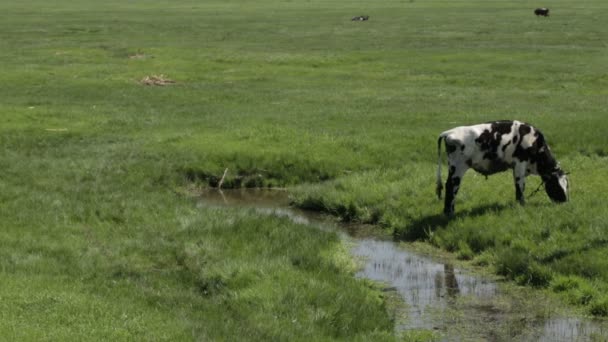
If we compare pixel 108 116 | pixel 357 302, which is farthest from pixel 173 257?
pixel 108 116

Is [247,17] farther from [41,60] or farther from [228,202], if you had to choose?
[228,202]

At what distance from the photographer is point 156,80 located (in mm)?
45656

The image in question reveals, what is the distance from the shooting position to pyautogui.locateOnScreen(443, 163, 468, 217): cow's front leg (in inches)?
814

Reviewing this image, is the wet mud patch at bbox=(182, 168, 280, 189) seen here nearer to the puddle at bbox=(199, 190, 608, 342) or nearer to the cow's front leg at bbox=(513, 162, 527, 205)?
the puddle at bbox=(199, 190, 608, 342)

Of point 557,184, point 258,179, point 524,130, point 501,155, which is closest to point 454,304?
point 501,155

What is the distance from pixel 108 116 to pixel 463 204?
56.6 ft

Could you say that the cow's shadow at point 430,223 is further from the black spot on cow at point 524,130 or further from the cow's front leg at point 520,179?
the black spot on cow at point 524,130

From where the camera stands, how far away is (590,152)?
27.7 metres

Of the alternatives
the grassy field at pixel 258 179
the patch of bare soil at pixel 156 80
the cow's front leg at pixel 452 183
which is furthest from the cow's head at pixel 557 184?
the patch of bare soil at pixel 156 80

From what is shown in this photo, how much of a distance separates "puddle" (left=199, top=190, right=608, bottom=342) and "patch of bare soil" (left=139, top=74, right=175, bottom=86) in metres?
25.2

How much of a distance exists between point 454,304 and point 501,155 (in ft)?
18.3

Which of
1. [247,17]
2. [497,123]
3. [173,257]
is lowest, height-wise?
[247,17]

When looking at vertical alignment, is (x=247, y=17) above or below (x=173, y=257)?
below

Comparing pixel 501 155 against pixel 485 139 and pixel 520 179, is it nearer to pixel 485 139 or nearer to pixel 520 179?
pixel 485 139
